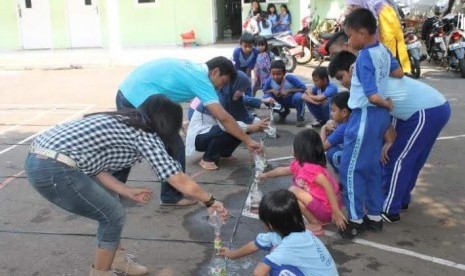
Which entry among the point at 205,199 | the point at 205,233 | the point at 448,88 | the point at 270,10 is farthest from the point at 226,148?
the point at 270,10

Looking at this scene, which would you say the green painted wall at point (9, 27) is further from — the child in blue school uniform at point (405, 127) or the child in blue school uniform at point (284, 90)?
the child in blue school uniform at point (405, 127)

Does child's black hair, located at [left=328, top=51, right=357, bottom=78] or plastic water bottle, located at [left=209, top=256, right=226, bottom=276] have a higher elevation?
child's black hair, located at [left=328, top=51, right=357, bottom=78]

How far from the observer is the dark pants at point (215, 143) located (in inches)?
215

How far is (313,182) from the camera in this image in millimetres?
3777

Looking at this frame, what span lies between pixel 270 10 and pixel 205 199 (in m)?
12.8

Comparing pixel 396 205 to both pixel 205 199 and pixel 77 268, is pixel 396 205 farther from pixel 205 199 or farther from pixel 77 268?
pixel 77 268

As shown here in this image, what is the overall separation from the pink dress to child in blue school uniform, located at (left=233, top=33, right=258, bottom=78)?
437cm

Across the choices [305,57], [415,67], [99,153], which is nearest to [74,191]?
[99,153]

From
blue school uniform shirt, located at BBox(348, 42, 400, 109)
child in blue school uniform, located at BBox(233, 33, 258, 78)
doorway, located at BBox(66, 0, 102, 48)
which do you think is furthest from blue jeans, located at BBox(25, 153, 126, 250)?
doorway, located at BBox(66, 0, 102, 48)

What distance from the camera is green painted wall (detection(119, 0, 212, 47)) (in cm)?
1628

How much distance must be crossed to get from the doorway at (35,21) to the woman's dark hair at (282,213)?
15780mm

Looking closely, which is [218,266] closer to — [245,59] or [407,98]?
[407,98]

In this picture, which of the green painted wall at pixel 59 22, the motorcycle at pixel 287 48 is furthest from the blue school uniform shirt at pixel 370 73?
the green painted wall at pixel 59 22

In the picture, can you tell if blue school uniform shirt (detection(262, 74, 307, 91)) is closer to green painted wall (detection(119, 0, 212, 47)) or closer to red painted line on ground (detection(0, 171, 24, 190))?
red painted line on ground (detection(0, 171, 24, 190))
